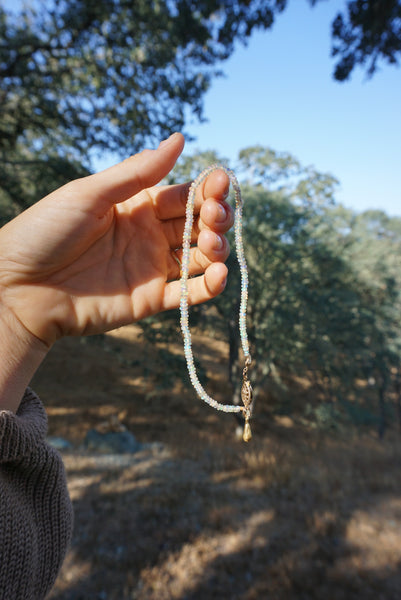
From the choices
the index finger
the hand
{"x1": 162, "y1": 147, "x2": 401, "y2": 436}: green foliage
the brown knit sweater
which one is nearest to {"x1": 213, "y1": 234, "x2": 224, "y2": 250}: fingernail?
the hand

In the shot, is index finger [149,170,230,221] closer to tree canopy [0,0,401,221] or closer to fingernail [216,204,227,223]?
fingernail [216,204,227,223]

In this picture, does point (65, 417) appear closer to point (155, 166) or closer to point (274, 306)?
point (274, 306)

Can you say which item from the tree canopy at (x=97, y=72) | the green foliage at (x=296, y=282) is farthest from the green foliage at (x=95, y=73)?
the green foliage at (x=296, y=282)

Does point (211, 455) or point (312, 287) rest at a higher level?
point (312, 287)

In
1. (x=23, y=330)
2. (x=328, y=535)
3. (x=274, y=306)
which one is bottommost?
(x=328, y=535)

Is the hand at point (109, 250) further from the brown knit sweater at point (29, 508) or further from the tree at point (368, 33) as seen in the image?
the tree at point (368, 33)

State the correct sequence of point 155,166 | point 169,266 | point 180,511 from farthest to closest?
point 180,511, point 169,266, point 155,166

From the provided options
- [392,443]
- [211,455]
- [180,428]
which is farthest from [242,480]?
[392,443]
